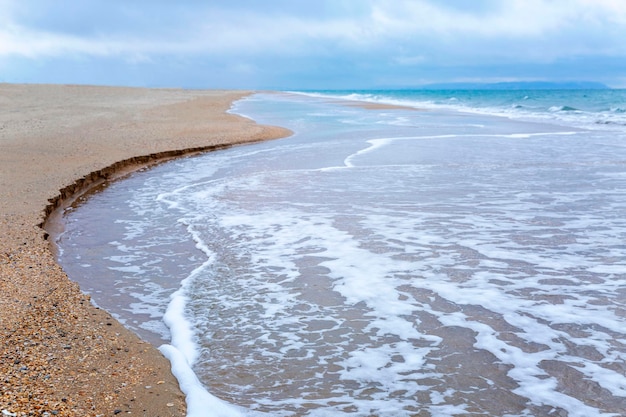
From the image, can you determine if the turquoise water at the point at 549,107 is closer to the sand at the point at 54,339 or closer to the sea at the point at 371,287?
the sea at the point at 371,287

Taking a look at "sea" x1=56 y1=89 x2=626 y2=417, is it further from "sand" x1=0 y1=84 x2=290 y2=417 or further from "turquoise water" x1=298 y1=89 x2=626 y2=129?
"turquoise water" x1=298 y1=89 x2=626 y2=129

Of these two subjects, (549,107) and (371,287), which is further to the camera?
(549,107)

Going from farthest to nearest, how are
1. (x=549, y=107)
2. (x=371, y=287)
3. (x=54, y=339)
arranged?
(x=549, y=107), (x=371, y=287), (x=54, y=339)

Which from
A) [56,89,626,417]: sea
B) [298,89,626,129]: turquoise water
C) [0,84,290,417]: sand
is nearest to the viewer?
[0,84,290,417]: sand

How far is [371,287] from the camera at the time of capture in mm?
5336

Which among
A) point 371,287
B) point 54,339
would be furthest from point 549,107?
point 54,339

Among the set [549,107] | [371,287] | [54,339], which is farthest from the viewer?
[549,107]

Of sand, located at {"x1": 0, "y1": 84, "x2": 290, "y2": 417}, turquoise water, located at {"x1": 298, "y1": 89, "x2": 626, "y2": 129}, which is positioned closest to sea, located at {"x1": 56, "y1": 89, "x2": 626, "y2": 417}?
sand, located at {"x1": 0, "y1": 84, "x2": 290, "y2": 417}

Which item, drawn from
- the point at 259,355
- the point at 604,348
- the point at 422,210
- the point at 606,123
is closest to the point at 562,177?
the point at 422,210

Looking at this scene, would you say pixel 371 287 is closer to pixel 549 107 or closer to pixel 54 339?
pixel 54 339

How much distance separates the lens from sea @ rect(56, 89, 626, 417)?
140 inches

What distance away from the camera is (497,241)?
669cm

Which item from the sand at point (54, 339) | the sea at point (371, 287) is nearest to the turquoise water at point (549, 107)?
the sea at point (371, 287)

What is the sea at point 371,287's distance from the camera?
3561 mm
